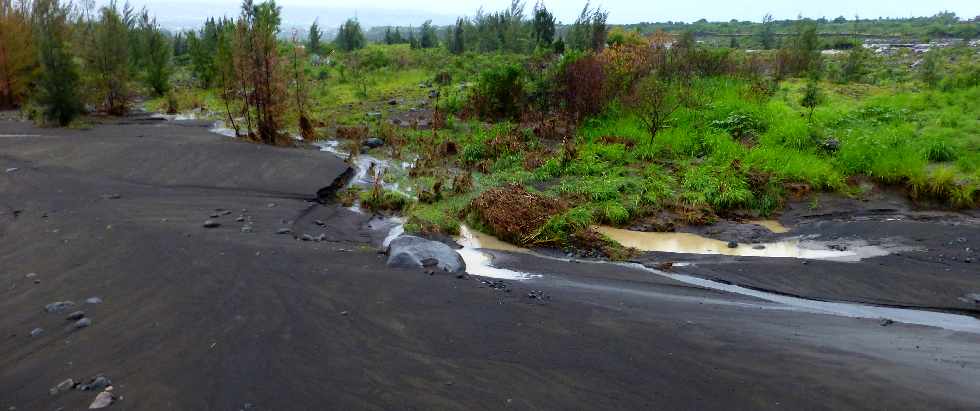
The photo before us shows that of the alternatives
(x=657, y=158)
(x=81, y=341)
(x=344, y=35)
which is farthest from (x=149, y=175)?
(x=344, y=35)

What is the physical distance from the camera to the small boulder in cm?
726

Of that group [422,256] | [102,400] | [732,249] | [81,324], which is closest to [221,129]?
[422,256]

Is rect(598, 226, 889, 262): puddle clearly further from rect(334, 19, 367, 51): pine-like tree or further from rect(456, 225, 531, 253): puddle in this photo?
rect(334, 19, 367, 51): pine-like tree

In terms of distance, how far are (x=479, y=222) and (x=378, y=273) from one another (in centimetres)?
318

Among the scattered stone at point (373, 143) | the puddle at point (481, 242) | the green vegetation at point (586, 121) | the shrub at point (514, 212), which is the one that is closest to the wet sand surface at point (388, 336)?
the puddle at point (481, 242)

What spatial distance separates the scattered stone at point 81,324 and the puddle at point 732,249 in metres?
6.77

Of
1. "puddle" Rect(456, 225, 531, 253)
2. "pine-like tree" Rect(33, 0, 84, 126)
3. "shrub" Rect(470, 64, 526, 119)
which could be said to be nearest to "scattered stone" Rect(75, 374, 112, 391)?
"puddle" Rect(456, 225, 531, 253)

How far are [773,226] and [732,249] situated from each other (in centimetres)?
144

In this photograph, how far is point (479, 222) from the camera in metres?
9.90

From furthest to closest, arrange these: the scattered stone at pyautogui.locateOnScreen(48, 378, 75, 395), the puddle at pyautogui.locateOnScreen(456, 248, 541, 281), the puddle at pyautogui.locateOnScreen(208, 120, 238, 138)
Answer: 1. the puddle at pyautogui.locateOnScreen(208, 120, 238, 138)
2. the puddle at pyautogui.locateOnScreen(456, 248, 541, 281)
3. the scattered stone at pyautogui.locateOnScreen(48, 378, 75, 395)

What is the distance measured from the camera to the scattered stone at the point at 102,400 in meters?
4.22

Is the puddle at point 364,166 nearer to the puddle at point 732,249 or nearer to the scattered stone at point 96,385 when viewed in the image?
the puddle at point 732,249

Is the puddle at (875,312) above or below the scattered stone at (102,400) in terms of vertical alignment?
below

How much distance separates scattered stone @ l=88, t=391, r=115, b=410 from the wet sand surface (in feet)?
0.27
